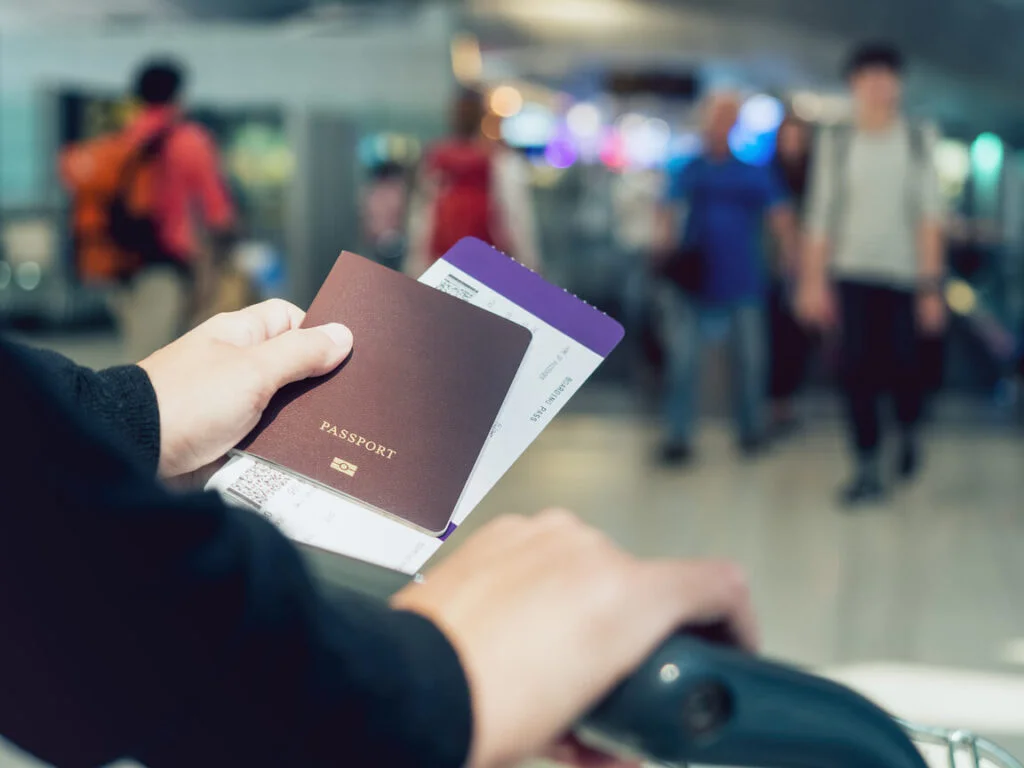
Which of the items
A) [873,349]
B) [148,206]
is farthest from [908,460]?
[148,206]

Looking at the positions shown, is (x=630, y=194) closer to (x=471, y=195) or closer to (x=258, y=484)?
(x=471, y=195)

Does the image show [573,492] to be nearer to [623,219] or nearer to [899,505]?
[899,505]

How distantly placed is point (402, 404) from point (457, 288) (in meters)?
0.11

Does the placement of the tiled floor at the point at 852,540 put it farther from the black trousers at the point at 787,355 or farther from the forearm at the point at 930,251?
the forearm at the point at 930,251

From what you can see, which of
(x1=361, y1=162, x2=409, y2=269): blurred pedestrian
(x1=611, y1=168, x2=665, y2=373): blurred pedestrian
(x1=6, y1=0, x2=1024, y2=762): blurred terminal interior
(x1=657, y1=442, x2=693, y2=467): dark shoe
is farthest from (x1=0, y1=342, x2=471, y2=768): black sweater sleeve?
(x1=361, y1=162, x2=409, y2=269): blurred pedestrian

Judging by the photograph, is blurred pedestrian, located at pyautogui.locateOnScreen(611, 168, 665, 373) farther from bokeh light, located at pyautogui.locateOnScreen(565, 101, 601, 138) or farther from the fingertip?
bokeh light, located at pyautogui.locateOnScreen(565, 101, 601, 138)

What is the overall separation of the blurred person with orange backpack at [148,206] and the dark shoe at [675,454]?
7.28 feet

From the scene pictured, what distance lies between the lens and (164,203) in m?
4.34

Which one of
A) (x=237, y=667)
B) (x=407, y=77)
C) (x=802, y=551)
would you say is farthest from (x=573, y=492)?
(x=407, y=77)

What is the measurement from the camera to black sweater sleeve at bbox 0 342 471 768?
19.4 inches

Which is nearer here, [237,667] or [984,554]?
[237,667]

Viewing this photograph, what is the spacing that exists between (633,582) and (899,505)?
4285 millimetres

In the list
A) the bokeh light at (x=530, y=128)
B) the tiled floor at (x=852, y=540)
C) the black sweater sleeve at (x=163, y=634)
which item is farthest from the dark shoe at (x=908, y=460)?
the bokeh light at (x=530, y=128)

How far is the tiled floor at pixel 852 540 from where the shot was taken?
9.42ft
